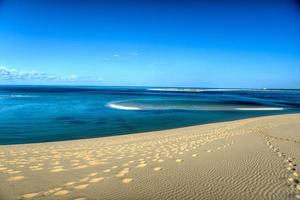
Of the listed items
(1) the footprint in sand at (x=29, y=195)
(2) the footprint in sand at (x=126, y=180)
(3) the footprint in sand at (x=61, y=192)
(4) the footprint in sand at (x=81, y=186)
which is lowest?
(2) the footprint in sand at (x=126, y=180)

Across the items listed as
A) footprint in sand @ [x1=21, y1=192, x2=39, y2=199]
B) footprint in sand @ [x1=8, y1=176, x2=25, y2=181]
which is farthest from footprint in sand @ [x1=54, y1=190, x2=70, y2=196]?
footprint in sand @ [x1=8, y1=176, x2=25, y2=181]

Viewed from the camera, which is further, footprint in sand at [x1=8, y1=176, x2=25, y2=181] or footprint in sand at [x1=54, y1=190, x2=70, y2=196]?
footprint in sand at [x1=8, y1=176, x2=25, y2=181]

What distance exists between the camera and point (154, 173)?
19.7 ft

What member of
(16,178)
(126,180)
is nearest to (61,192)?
(126,180)

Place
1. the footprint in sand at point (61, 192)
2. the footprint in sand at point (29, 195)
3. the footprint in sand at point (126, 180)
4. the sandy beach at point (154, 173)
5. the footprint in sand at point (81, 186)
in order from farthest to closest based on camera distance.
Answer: the footprint in sand at point (126, 180) → the footprint in sand at point (81, 186) → the sandy beach at point (154, 173) → the footprint in sand at point (61, 192) → the footprint in sand at point (29, 195)

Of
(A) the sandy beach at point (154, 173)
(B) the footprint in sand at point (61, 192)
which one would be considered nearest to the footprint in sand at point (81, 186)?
(A) the sandy beach at point (154, 173)

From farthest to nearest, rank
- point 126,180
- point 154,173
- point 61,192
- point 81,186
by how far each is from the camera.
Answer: point 154,173 → point 126,180 → point 81,186 → point 61,192

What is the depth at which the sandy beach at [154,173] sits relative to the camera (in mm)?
4809

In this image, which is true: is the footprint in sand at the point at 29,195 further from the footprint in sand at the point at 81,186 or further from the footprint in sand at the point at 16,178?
the footprint in sand at the point at 16,178

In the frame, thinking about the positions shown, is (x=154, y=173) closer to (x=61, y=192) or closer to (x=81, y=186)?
(x=81, y=186)

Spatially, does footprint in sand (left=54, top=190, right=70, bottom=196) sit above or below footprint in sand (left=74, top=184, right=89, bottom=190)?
above

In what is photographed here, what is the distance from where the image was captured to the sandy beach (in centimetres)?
481

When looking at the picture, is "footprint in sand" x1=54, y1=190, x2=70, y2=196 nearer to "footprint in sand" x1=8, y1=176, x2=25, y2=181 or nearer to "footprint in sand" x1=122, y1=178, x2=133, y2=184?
"footprint in sand" x1=122, y1=178, x2=133, y2=184

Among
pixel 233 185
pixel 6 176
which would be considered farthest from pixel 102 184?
pixel 233 185
